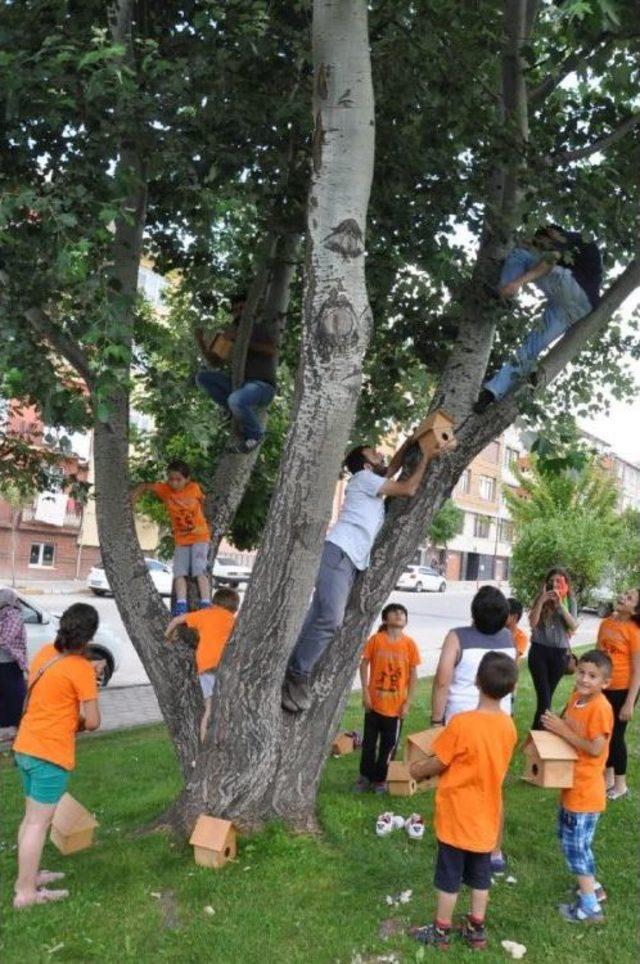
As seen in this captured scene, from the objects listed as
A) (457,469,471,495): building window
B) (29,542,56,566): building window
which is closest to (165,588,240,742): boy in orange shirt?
(29,542,56,566): building window

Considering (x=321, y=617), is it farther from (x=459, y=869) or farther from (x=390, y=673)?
(x=390, y=673)

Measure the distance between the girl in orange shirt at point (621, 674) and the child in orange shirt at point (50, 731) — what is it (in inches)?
153

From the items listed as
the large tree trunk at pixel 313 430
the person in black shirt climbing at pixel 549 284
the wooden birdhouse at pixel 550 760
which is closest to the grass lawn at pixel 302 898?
the large tree trunk at pixel 313 430

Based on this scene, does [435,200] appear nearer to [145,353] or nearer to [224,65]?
[224,65]

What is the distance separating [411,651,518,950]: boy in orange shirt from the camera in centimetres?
404

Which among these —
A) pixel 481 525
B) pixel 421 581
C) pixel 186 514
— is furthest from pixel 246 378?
pixel 481 525

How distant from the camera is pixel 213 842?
189 inches

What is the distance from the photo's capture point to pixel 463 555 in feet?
217

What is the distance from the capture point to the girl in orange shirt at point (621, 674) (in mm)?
6531

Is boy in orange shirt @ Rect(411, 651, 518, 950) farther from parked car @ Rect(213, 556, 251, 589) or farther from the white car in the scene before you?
the white car

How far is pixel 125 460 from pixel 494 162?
3530 millimetres

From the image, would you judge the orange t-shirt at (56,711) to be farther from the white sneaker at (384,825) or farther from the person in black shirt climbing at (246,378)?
the person in black shirt climbing at (246,378)

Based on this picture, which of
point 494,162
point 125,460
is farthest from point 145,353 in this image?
point 494,162

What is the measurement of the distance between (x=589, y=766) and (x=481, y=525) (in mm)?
64493
